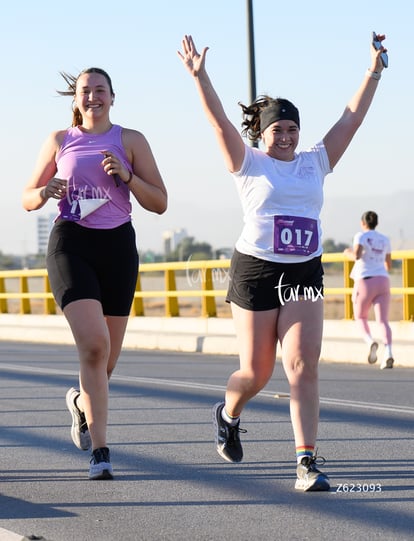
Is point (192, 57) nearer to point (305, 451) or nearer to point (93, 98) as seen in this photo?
point (93, 98)

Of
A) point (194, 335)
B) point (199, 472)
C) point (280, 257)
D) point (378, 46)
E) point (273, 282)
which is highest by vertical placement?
point (378, 46)

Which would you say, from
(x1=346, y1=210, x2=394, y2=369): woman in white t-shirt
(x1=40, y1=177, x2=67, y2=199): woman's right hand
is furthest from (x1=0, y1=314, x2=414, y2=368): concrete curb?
(x1=40, y1=177, x2=67, y2=199): woman's right hand

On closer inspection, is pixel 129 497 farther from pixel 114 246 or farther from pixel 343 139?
pixel 343 139

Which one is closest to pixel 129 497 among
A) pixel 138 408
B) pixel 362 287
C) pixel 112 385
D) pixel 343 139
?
pixel 343 139

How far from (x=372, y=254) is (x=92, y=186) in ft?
27.9

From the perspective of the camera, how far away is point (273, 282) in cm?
641

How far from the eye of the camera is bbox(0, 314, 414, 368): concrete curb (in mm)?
15578

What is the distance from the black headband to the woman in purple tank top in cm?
63

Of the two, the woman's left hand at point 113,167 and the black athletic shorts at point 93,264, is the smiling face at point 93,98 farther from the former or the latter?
the black athletic shorts at point 93,264

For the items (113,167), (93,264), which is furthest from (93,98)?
(93,264)

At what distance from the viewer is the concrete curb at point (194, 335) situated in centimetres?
1558

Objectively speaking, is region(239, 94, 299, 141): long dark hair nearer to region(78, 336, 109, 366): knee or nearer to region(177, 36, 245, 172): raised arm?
region(177, 36, 245, 172): raised arm

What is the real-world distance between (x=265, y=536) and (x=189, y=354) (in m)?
12.8

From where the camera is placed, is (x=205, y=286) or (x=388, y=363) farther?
(x=205, y=286)
